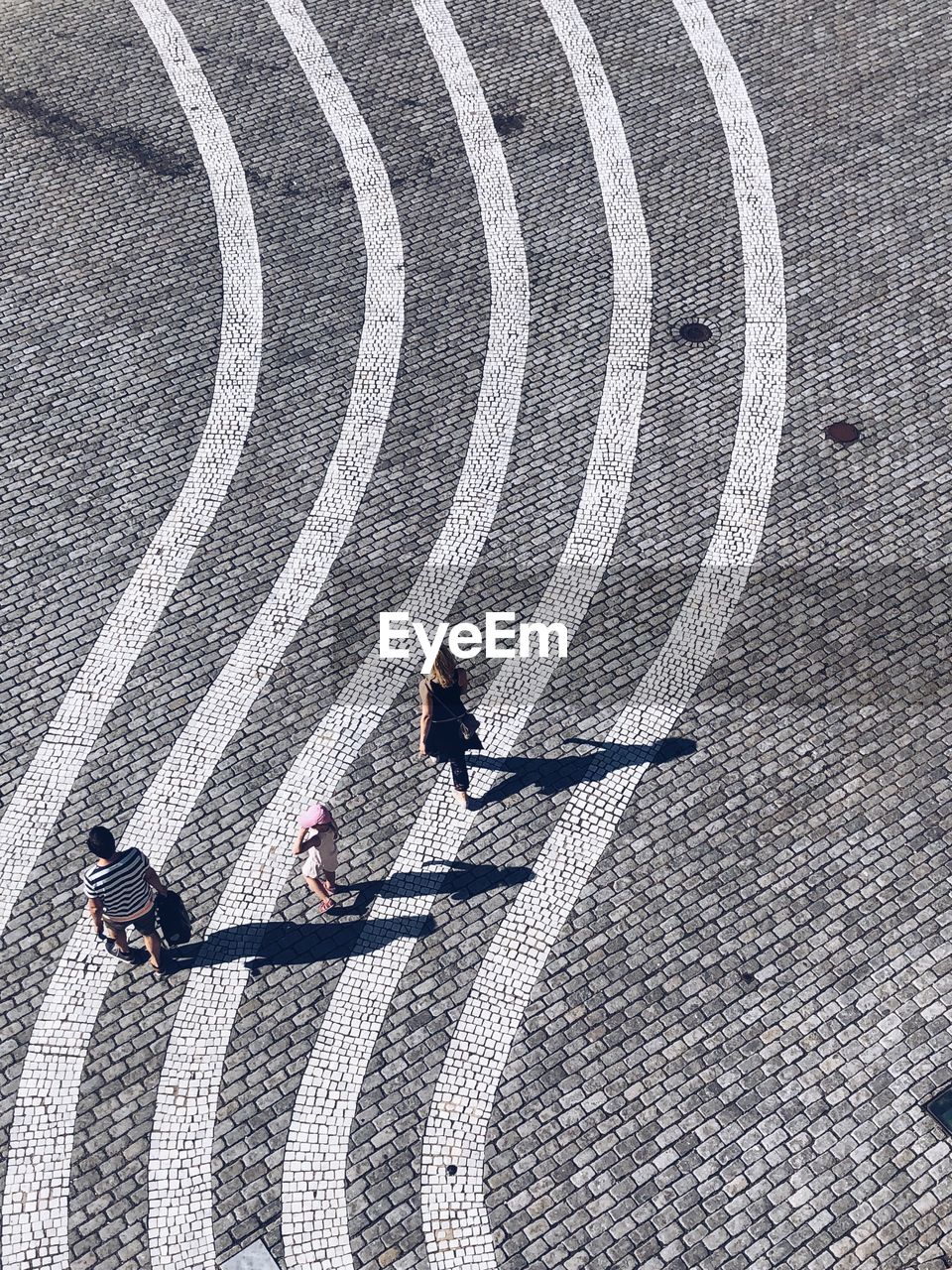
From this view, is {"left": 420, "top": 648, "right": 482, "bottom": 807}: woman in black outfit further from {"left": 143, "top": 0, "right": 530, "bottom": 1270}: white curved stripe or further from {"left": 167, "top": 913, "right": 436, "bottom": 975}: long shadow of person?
{"left": 167, "top": 913, "right": 436, "bottom": 975}: long shadow of person

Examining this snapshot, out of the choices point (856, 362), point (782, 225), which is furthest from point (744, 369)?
point (782, 225)

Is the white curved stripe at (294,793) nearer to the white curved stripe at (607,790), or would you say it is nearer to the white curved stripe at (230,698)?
the white curved stripe at (230,698)

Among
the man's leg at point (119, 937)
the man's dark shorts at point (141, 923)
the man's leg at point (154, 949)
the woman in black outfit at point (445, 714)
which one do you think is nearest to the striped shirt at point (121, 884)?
the man's dark shorts at point (141, 923)

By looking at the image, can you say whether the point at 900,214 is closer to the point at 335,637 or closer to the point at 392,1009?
the point at 335,637

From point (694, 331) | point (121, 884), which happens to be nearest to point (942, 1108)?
point (121, 884)

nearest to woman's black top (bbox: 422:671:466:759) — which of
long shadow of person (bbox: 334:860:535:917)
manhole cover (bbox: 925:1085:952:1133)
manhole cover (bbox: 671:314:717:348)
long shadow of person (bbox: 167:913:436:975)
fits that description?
long shadow of person (bbox: 334:860:535:917)

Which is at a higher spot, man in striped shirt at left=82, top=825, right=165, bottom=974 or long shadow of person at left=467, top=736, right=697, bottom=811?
man in striped shirt at left=82, top=825, right=165, bottom=974
